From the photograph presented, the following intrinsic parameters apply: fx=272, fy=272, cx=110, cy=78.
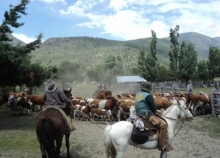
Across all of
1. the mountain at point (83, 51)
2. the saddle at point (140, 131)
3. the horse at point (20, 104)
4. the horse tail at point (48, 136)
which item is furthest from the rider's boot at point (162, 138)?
the mountain at point (83, 51)

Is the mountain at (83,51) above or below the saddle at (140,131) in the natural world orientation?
above

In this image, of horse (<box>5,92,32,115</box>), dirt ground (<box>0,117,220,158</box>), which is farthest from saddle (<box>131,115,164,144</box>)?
horse (<box>5,92,32,115</box>)

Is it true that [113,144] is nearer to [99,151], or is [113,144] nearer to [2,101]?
[99,151]

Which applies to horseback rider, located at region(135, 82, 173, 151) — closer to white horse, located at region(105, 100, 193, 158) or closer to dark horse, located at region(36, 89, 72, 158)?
white horse, located at region(105, 100, 193, 158)

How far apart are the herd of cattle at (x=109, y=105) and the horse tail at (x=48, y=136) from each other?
248 inches

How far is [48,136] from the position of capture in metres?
6.73

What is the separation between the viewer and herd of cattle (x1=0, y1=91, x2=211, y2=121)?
15.1 meters

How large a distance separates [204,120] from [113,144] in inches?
397

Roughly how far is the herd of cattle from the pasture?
0.91 meters

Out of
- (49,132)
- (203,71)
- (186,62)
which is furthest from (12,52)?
(203,71)

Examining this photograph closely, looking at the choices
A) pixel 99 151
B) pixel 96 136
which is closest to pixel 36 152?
pixel 99 151

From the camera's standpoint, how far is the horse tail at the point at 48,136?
6.71 m

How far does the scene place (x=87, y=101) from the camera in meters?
16.8

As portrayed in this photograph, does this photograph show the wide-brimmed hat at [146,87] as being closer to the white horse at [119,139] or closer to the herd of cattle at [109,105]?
the white horse at [119,139]
